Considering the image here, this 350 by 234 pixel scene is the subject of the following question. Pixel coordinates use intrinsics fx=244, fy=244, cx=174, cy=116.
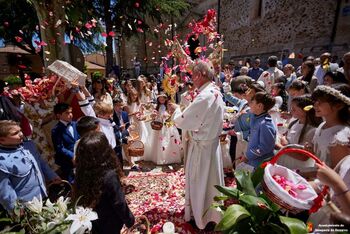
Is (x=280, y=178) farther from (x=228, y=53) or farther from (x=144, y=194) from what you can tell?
(x=228, y=53)

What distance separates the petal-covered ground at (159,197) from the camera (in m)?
3.41

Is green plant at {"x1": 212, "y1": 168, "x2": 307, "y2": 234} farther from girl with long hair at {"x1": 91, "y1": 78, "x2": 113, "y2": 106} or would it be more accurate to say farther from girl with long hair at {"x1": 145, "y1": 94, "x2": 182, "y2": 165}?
girl with long hair at {"x1": 145, "y1": 94, "x2": 182, "y2": 165}

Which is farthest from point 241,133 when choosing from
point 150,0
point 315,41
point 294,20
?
point 150,0

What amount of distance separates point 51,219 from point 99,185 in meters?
0.53

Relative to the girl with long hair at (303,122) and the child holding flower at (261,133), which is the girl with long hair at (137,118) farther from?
the girl with long hair at (303,122)

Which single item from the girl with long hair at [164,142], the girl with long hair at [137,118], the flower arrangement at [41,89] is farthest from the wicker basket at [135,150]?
the flower arrangement at [41,89]

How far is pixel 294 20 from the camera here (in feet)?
42.3

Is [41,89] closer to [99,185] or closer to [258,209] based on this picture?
[99,185]

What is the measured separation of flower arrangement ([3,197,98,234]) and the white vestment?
1.72 metres

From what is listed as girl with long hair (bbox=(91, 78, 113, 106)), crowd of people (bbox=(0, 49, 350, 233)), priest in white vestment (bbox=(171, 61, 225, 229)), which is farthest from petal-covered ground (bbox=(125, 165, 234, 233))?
girl with long hair (bbox=(91, 78, 113, 106))

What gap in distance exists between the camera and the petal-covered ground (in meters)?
3.41

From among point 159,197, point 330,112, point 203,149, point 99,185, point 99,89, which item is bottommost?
point 159,197

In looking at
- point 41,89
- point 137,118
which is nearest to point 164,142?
point 137,118

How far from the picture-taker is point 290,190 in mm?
1306
